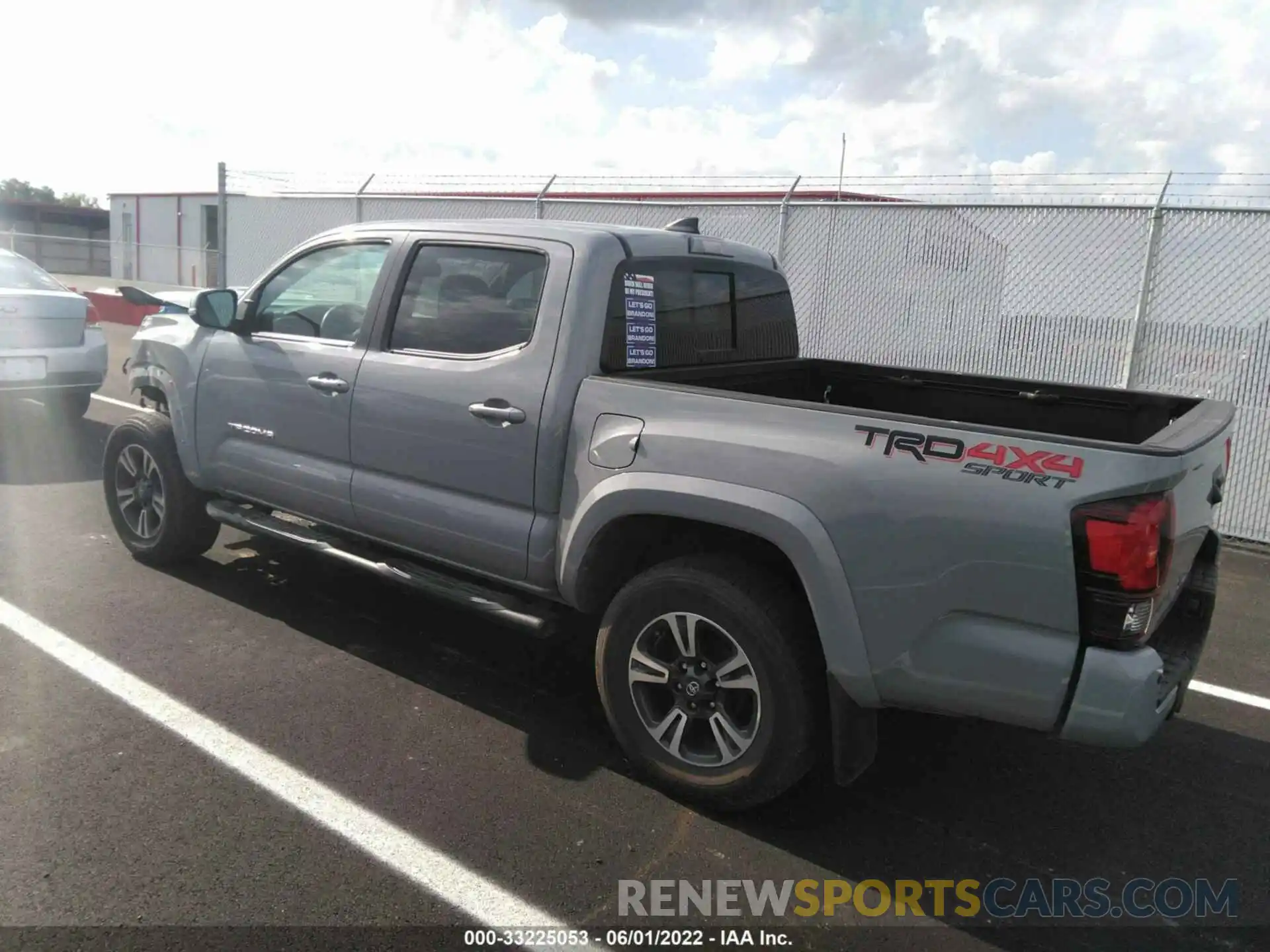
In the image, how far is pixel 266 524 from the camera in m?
4.89

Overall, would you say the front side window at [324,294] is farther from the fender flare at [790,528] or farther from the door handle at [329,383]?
the fender flare at [790,528]

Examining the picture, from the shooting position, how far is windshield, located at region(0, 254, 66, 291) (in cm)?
833

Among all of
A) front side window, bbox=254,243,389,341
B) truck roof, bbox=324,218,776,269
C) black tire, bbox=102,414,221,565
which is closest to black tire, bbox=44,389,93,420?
black tire, bbox=102,414,221,565

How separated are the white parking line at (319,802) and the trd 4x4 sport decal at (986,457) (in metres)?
1.66

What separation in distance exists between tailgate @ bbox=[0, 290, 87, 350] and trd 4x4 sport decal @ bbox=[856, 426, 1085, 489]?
298 inches

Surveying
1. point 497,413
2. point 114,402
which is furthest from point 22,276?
point 497,413

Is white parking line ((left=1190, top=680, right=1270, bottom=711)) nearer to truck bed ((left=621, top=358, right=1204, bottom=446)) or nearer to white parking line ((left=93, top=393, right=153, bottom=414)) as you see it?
truck bed ((left=621, top=358, right=1204, bottom=446))

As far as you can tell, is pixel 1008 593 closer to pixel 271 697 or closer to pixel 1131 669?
pixel 1131 669

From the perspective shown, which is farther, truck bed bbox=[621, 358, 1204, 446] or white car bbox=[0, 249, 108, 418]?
white car bbox=[0, 249, 108, 418]

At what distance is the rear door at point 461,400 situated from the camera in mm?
3846

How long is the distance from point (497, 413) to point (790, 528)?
1.31 metres

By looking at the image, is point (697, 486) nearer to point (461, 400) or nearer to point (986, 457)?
point (986, 457)

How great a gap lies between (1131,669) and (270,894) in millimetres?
2465
